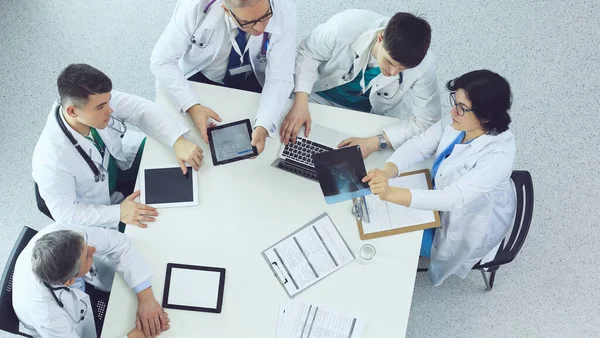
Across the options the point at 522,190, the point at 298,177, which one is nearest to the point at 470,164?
the point at 522,190

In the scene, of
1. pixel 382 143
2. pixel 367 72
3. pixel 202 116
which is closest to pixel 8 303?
pixel 202 116

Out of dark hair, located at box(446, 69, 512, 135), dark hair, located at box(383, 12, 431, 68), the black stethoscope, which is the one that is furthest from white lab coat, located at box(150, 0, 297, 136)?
dark hair, located at box(446, 69, 512, 135)

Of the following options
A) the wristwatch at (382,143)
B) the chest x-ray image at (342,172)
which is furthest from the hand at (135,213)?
the wristwatch at (382,143)

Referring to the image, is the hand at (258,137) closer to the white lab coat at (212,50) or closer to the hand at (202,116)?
the white lab coat at (212,50)

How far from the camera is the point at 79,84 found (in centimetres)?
173

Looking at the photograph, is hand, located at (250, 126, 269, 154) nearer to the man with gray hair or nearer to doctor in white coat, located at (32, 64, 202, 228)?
doctor in white coat, located at (32, 64, 202, 228)

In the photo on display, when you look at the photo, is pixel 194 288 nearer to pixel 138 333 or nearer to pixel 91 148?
pixel 138 333

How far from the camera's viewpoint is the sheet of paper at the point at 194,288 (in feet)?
5.95

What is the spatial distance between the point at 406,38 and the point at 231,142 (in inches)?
30.3

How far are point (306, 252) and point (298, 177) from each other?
0.96 feet

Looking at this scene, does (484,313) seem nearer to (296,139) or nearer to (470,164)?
(470,164)

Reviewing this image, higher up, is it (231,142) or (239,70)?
(239,70)

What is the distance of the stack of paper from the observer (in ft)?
5.90

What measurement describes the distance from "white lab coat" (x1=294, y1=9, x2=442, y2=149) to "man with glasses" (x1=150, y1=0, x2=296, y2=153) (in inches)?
3.6
